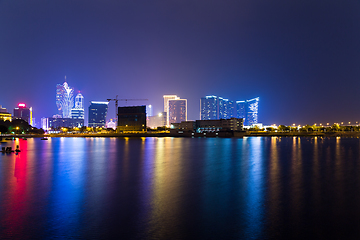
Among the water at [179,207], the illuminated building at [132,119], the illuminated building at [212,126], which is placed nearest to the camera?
the water at [179,207]

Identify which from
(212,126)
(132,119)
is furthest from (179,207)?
(212,126)

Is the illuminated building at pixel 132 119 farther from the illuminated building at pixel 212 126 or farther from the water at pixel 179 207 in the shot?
the water at pixel 179 207

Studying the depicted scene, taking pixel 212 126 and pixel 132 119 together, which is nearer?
pixel 132 119

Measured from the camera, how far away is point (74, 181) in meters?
19.7

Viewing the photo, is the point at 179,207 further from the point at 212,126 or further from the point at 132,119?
the point at 212,126

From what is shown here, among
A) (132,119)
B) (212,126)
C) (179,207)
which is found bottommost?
(179,207)

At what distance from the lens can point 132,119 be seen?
179 meters

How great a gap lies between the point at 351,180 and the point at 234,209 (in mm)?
13507

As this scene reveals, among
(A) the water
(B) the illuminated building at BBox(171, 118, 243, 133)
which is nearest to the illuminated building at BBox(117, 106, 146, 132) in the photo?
(B) the illuminated building at BBox(171, 118, 243, 133)

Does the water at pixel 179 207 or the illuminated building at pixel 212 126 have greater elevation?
the illuminated building at pixel 212 126

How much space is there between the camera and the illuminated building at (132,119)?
179 metres

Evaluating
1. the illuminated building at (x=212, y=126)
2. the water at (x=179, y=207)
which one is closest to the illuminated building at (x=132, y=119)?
the illuminated building at (x=212, y=126)

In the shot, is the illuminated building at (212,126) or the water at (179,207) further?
the illuminated building at (212,126)

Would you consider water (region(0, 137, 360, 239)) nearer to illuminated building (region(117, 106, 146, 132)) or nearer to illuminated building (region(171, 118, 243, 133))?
illuminated building (region(117, 106, 146, 132))
